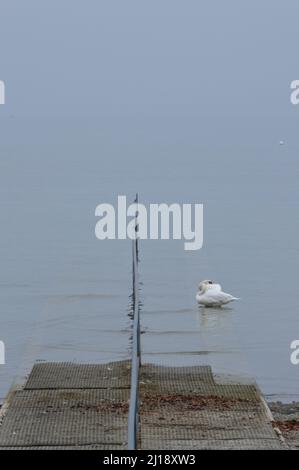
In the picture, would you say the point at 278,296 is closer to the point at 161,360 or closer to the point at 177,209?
the point at 161,360

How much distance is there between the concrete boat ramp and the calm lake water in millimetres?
753

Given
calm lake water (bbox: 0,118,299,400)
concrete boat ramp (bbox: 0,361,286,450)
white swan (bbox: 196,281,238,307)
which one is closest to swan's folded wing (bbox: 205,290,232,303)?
white swan (bbox: 196,281,238,307)

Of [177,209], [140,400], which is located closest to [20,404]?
[140,400]

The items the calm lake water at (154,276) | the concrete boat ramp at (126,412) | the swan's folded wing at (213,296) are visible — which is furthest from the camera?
the swan's folded wing at (213,296)

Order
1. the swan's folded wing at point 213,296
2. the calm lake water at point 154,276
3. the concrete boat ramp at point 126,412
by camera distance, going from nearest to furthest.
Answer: the concrete boat ramp at point 126,412 < the calm lake water at point 154,276 < the swan's folded wing at point 213,296

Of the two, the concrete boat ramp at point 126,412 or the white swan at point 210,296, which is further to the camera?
the white swan at point 210,296

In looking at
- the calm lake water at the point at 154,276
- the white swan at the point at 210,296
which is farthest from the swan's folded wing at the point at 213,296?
the calm lake water at the point at 154,276

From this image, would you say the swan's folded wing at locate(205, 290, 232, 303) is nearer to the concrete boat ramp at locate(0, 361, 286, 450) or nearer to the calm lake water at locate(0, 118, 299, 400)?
the calm lake water at locate(0, 118, 299, 400)

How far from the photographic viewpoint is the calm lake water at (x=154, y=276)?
13.8 meters

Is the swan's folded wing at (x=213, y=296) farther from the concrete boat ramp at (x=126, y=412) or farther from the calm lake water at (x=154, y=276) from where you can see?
the concrete boat ramp at (x=126, y=412)

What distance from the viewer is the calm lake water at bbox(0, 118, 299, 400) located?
1384 cm

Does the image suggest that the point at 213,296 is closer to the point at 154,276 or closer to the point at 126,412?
the point at 154,276

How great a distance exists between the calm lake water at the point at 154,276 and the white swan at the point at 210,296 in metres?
0.13

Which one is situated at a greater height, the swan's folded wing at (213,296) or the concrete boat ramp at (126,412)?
the swan's folded wing at (213,296)
